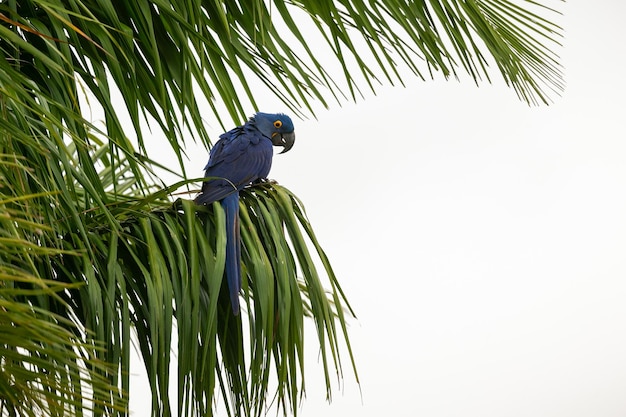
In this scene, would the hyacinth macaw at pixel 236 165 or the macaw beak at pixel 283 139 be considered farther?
the macaw beak at pixel 283 139

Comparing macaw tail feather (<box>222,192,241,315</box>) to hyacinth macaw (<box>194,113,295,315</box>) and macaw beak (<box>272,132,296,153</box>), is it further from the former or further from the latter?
macaw beak (<box>272,132,296,153</box>)

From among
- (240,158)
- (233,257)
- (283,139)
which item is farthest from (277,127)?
(233,257)

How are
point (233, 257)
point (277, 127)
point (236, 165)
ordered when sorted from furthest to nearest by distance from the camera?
point (277, 127)
point (236, 165)
point (233, 257)

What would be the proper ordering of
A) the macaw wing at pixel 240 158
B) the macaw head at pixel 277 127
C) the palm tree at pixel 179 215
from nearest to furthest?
the palm tree at pixel 179 215, the macaw wing at pixel 240 158, the macaw head at pixel 277 127

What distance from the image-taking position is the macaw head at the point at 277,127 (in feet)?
5.55

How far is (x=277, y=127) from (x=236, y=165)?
0.95 ft

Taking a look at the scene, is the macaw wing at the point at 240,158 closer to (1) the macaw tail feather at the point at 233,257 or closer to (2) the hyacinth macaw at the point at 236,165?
(2) the hyacinth macaw at the point at 236,165

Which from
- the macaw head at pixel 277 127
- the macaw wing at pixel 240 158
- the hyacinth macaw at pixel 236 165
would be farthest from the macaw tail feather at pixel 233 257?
the macaw head at pixel 277 127

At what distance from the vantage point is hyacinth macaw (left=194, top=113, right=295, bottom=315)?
111 cm

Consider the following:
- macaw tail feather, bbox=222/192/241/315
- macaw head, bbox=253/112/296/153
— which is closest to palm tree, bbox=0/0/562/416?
macaw tail feather, bbox=222/192/241/315

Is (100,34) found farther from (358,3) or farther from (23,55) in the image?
(358,3)

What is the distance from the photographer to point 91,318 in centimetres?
99

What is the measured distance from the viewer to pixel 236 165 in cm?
146

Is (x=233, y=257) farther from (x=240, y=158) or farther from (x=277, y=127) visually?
(x=277, y=127)
